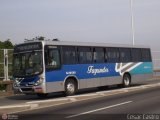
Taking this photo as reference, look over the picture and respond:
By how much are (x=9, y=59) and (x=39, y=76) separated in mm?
7552

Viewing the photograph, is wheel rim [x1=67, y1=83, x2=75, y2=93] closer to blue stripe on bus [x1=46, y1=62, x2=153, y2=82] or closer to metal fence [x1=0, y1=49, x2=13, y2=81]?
blue stripe on bus [x1=46, y1=62, x2=153, y2=82]

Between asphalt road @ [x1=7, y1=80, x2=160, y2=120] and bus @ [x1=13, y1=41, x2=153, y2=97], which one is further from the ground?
bus @ [x1=13, y1=41, x2=153, y2=97]

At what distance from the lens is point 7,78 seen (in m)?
28.6

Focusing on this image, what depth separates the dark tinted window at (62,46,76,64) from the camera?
915 inches

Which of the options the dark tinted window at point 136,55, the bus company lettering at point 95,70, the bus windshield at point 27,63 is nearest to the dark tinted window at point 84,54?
the bus company lettering at point 95,70

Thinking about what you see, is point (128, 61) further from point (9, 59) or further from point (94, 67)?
point (9, 59)

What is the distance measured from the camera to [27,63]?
22406mm

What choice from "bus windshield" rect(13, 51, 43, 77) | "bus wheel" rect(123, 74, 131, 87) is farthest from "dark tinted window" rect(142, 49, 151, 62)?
"bus windshield" rect(13, 51, 43, 77)

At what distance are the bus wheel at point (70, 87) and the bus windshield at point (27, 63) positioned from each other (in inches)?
86.6

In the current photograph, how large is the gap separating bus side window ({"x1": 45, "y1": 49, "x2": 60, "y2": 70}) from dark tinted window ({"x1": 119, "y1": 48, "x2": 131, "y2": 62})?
262 inches

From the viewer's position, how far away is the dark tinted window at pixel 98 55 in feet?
84.2

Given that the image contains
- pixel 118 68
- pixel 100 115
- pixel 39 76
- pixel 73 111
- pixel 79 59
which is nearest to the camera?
pixel 100 115

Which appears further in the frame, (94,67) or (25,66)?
(94,67)

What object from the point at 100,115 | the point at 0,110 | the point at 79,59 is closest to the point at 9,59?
the point at 79,59
